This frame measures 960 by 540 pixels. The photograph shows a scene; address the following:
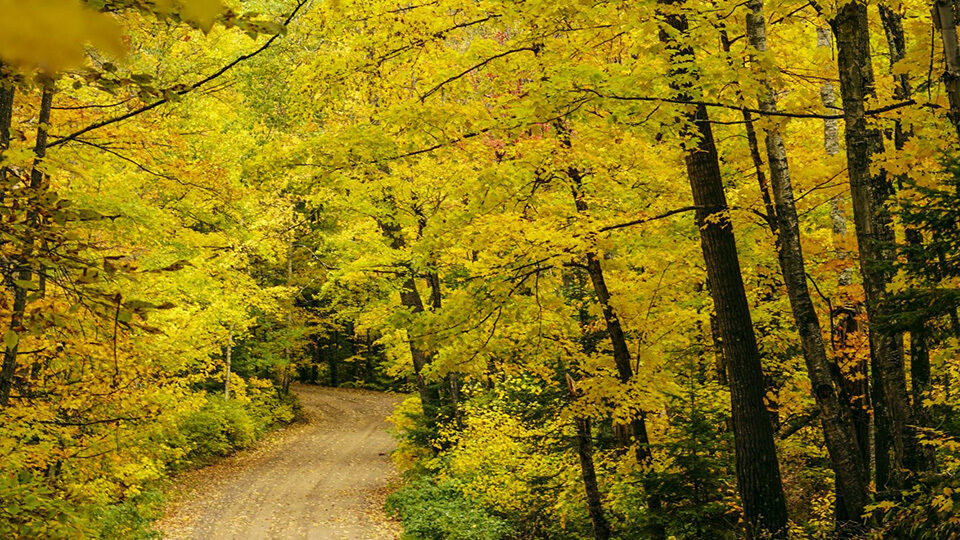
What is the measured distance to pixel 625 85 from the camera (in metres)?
6.27

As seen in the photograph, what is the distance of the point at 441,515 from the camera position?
13102mm

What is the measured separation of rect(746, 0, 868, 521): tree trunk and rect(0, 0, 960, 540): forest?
0.03 m

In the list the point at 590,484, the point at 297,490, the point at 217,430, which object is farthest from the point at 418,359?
the point at 590,484

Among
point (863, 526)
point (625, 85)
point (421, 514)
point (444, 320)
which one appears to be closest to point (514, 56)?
point (625, 85)

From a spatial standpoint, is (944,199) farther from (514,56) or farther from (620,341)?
(620,341)

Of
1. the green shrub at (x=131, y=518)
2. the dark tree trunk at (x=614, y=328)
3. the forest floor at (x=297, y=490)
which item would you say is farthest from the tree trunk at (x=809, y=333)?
the forest floor at (x=297, y=490)

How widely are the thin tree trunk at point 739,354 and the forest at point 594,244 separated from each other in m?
0.03

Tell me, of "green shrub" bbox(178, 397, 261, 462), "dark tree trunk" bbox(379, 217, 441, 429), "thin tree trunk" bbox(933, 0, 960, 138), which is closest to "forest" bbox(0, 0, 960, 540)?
"thin tree trunk" bbox(933, 0, 960, 138)

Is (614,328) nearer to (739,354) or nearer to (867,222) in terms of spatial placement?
(739,354)

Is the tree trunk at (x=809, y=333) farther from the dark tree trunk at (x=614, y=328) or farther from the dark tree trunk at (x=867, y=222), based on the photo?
the dark tree trunk at (x=614, y=328)

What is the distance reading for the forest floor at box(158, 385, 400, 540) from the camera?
14195 millimetres

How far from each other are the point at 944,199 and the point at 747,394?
137 inches

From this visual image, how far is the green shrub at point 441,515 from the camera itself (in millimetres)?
12016

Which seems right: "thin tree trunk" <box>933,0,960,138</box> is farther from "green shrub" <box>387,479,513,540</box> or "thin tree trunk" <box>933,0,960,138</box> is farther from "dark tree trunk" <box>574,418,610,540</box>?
"green shrub" <box>387,479,513,540</box>
